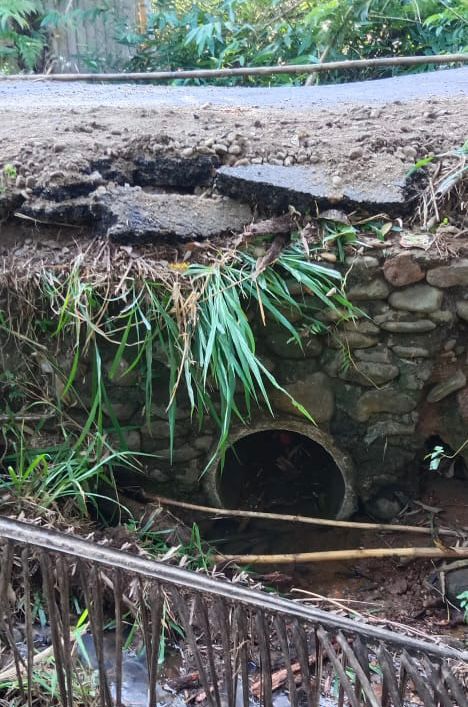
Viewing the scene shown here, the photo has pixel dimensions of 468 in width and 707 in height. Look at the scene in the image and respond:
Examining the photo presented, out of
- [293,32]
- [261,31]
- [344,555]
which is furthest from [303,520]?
[261,31]

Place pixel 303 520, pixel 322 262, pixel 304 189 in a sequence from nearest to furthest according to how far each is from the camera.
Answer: pixel 322 262
pixel 304 189
pixel 303 520

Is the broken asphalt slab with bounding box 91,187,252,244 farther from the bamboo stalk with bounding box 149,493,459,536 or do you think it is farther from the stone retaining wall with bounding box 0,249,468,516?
the bamboo stalk with bounding box 149,493,459,536

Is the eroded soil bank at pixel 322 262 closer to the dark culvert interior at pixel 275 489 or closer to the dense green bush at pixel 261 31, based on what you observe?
the dark culvert interior at pixel 275 489

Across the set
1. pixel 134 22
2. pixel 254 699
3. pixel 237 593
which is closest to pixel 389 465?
pixel 254 699

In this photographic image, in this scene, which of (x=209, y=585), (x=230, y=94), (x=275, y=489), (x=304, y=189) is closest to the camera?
(x=209, y=585)

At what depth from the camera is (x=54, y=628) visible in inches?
63.5

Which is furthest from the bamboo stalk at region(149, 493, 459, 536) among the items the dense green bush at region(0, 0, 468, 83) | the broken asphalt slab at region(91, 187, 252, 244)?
the dense green bush at region(0, 0, 468, 83)

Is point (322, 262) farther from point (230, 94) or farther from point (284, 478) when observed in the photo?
point (230, 94)

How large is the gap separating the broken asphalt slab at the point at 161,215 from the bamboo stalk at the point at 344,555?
131cm

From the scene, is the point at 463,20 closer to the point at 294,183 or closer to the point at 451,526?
the point at 294,183

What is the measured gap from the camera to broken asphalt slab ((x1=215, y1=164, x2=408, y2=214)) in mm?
2896

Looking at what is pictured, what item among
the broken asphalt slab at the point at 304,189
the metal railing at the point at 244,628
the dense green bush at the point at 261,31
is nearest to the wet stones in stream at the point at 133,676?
the metal railing at the point at 244,628

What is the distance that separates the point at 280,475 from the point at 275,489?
0.30 ft

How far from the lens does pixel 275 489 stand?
3.97m
